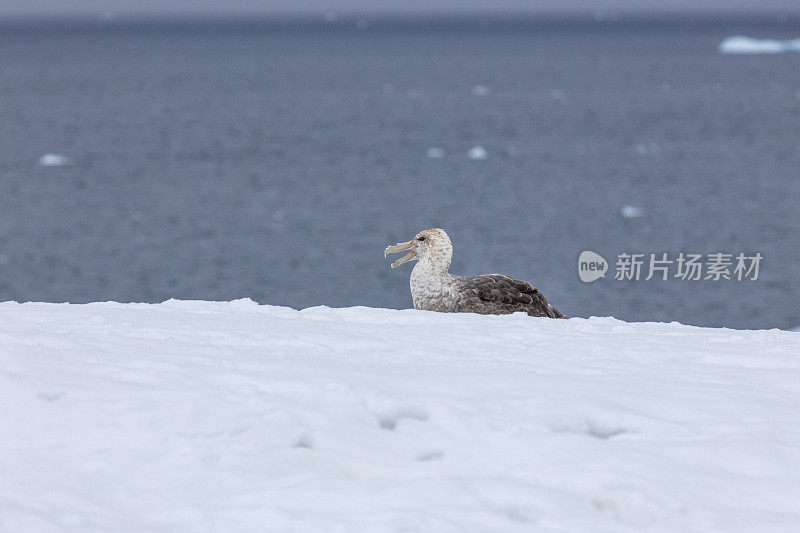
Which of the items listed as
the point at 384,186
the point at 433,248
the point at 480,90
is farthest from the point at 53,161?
the point at 433,248

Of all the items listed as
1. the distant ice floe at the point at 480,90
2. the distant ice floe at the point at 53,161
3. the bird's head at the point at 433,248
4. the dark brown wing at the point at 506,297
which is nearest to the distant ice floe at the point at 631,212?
the distant ice floe at the point at 53,161

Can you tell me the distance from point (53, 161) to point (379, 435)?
6067cm

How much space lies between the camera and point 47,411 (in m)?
4.50

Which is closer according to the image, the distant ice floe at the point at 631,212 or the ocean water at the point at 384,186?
the ocean water at the point at 384,186

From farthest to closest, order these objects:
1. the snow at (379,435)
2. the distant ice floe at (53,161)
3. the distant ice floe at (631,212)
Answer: the distant ice floe at (53,161), the distant ice floe at (631,212), the snow at (379,435)

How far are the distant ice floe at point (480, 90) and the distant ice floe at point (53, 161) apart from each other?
49.4 meters

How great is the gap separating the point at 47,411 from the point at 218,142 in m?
67.5

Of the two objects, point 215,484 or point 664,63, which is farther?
point 664,63

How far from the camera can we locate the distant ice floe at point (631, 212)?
46.7 metres

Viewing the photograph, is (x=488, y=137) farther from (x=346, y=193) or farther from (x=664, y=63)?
(x=664, y=63)

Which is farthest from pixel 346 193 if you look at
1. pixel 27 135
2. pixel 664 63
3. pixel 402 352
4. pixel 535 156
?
pixel 664 63

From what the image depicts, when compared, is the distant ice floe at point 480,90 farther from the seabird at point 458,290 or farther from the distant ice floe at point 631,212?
the seabird at point 458,290

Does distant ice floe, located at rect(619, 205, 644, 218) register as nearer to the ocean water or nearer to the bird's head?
the ocean water

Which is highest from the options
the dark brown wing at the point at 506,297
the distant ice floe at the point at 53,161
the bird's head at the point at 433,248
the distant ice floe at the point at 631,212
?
the distant ice floe at the point at 53,161
